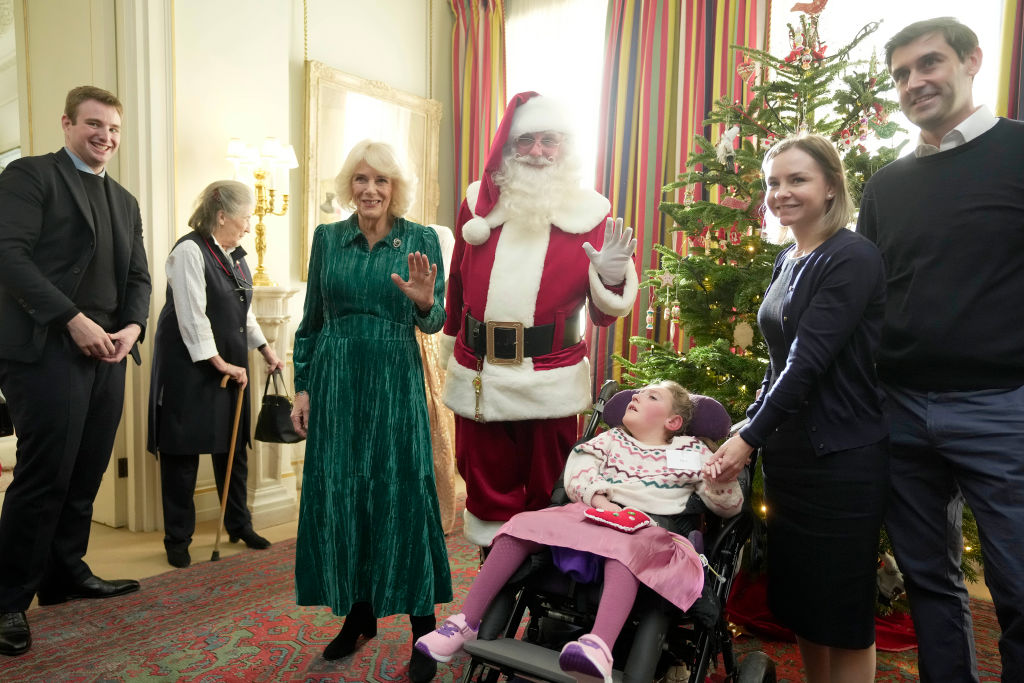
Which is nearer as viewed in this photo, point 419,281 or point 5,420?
point 419,281

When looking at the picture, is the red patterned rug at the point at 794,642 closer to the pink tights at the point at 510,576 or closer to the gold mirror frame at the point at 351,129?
the pink tights at the point at 510,576

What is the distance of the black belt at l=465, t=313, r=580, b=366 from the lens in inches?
90.1

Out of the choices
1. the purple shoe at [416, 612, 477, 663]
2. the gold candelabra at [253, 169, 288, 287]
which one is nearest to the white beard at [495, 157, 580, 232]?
the purple shoe at [416, 612, 477, 663]

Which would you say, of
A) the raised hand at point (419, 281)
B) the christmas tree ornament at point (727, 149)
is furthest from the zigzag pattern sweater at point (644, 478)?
the christmas tree ornament at point (727, 149)

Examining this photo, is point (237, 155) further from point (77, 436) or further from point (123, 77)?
point (77, 436)

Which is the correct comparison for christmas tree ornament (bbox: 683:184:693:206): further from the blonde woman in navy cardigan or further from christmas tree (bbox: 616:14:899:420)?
the blonde woman in navy cardigan

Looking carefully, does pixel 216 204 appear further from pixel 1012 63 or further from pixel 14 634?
pixel 1012 63

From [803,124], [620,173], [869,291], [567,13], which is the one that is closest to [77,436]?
[869,291]

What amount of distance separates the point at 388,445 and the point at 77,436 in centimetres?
129

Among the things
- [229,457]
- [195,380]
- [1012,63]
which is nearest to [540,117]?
[195,380]

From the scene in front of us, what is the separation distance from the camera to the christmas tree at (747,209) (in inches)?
99.3

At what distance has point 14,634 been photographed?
2439 millimetres

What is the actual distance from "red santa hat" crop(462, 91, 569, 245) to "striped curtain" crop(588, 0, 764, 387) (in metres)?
1.82

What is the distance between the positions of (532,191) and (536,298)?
0.35 meters
